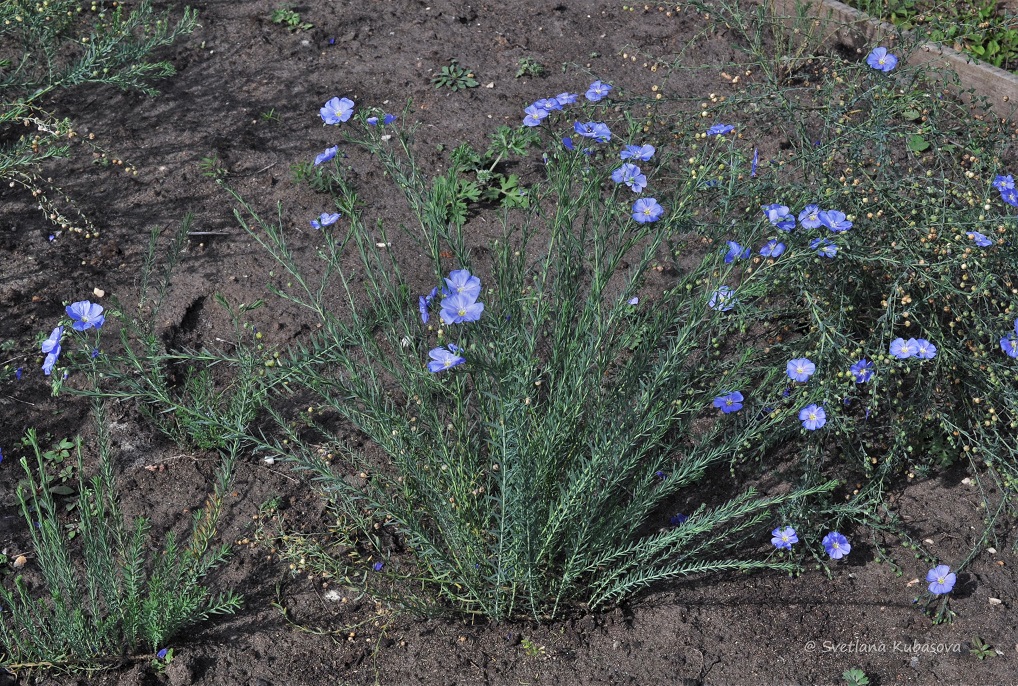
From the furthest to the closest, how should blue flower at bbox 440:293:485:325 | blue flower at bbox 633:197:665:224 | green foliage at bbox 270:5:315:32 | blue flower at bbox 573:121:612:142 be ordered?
green foliage at bbox 270:5:315:32
blue flower at bbox 633:197:665:224
blue flower at bbox 573:121:612:142
blue flower at bbox 440:293:485:325

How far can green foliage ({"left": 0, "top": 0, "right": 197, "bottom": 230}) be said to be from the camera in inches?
139

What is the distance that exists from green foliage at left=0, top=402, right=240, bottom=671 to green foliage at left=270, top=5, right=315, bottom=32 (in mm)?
2989

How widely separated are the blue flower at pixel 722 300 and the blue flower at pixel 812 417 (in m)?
0.61

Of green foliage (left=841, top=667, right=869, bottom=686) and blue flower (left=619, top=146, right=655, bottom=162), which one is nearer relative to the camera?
blue flower (left=619, top=146, right=655, bottom=162)

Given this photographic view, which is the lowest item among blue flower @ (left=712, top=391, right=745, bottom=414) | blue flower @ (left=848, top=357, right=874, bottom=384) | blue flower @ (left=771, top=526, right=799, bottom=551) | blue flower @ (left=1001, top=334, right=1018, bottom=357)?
blue flower @ (left=771, top=526, right=799, bottom=551)

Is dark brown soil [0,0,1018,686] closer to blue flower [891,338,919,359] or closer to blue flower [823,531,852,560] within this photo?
blue flower [823,531,852,560]

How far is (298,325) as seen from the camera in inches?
131

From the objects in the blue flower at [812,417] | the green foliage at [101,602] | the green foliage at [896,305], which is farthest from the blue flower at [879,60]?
the green foliage at [101,602]

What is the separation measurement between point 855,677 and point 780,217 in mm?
1132

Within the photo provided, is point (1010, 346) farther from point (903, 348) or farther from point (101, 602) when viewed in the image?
point (101, 602)

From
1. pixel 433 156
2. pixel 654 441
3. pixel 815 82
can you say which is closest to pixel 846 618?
pixel 654 441

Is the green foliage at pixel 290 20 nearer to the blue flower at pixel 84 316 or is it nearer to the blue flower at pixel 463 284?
the blue flower at pixel 84 316

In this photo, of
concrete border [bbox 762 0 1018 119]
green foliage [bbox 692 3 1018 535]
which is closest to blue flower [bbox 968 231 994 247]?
green foliage [bbox 692 3 1018 535]

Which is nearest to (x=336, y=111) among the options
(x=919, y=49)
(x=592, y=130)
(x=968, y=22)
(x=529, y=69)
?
(x=592, y=130)
